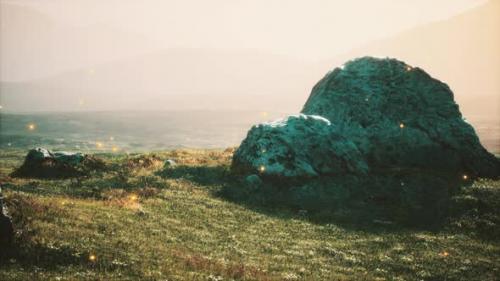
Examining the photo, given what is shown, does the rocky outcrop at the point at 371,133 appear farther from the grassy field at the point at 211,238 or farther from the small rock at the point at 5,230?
the small rock at the point at 5,230

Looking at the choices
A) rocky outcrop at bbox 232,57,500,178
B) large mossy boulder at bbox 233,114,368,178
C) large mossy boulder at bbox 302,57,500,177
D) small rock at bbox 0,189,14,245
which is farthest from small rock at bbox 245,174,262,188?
small rock at bbox 0,189,14,245

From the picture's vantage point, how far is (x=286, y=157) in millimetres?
39156

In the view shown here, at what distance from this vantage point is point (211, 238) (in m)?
24.2

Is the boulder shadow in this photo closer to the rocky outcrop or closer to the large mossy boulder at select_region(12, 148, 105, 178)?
the rocky outcrop

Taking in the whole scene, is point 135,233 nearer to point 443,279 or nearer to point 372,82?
point 443,279

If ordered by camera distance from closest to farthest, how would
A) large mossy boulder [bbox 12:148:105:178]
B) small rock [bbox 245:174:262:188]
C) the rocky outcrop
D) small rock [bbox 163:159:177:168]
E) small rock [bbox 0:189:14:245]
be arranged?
small rock [bbox 0:189:14:245]
small rock [bbox 245:174:262:188]
large mossy boulder [bbox 12:148:105:178]
the rocky outcrop
small rock [bbox 163:159:177:168]

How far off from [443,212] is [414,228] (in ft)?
12.5

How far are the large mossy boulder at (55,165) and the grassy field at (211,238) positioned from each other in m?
2.44

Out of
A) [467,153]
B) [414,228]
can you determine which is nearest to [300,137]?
[414,228]

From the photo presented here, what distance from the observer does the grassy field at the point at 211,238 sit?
18.1 meters

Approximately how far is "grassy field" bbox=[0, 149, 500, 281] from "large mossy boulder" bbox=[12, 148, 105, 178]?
2.44 metres

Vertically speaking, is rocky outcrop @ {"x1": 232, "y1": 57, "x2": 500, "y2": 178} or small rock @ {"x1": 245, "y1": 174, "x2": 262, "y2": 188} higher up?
rocky outcrop @ {"x1": 232, "y1": 57, "x2": 500, "y2": 178}

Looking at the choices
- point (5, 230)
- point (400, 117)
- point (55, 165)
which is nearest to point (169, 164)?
point (55, 165)

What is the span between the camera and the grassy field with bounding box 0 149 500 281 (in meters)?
18.1
